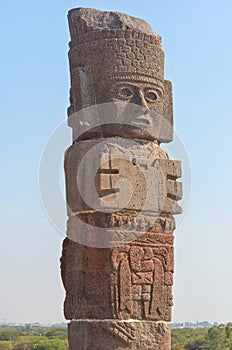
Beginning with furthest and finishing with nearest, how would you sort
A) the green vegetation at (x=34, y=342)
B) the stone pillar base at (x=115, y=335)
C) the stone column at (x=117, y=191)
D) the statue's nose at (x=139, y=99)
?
the green vegetation at (x=34, y=342)
the statue's nose at (x=139, y=99)
the stone column at (x=117, y=191)
the stone pillar base at (x=115, y=335)

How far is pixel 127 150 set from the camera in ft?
33.0

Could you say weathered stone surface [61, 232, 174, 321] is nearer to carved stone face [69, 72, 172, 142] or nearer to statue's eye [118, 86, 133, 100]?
carved stone face [69, 72, 172, 142]

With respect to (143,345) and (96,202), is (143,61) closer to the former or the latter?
(96,202)

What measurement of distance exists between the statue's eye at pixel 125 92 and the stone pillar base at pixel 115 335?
8.99 ft

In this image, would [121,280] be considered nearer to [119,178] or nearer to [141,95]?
[119,178]

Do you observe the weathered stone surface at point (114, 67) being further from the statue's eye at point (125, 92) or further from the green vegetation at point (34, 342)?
the green vegetation at point (34, 342)

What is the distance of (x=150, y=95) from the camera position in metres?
10.4

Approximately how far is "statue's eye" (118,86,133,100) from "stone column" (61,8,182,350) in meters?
0.01

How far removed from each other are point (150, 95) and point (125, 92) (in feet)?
1.16

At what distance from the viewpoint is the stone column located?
383 inches

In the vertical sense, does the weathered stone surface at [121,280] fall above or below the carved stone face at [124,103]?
below

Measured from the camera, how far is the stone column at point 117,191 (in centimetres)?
973

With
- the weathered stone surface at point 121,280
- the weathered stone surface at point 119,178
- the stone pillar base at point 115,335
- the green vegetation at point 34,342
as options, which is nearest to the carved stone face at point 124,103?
the weathered stone surface at point 119,178

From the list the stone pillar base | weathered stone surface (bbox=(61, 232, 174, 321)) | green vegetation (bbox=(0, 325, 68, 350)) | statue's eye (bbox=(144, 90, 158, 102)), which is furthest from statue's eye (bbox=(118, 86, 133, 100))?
green vegetation (bbox=(0, 325, 68, 350))
